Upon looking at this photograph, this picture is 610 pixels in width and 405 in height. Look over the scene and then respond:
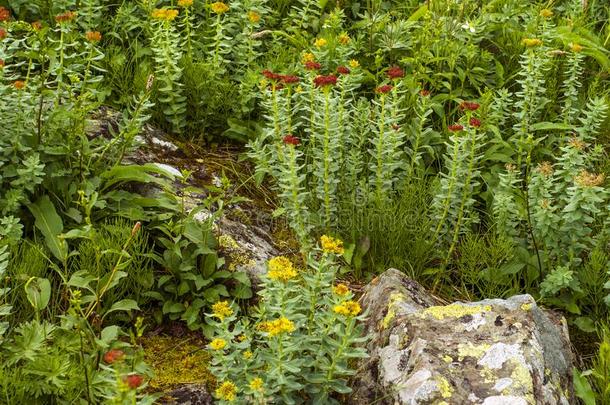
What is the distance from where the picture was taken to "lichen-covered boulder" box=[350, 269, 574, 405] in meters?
2.82

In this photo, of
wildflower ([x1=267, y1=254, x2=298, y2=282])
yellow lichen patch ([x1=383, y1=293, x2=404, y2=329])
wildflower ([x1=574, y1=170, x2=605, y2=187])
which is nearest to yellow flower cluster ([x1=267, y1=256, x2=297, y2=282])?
wildflower ([x1=267, y1=254, x2=298, y2=282])

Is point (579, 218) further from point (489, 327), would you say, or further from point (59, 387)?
point (59, 387)

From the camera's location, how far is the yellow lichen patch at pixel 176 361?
Answer: 3.24 m

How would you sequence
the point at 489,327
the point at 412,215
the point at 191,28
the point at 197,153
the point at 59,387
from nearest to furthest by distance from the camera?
1. the point at 59,387
2. the point at 489,327
3. the point at 412,215
4. the point at 197,153
5. the point at 191,28

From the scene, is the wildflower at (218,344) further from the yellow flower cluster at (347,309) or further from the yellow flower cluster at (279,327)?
the yellow flower cluster at (347,309)

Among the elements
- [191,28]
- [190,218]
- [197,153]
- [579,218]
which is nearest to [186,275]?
[190,218]

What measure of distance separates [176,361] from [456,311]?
4.05 feet

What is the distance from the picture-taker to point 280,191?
4.41 metres

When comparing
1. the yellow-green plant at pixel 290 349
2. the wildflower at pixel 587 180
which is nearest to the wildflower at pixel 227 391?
the yellow-green plant at pixel 290 349

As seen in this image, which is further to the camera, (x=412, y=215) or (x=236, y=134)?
(x=236, y=134)

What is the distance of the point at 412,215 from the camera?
13.4ft

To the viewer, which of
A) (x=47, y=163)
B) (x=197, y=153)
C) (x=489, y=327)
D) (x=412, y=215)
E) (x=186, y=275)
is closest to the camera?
(x=489, y=327)

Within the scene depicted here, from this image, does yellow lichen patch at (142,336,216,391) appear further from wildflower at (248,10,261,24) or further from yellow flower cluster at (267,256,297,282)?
Result: wildflower at (248,10,261,24)

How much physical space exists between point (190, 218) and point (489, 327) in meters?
1.49
